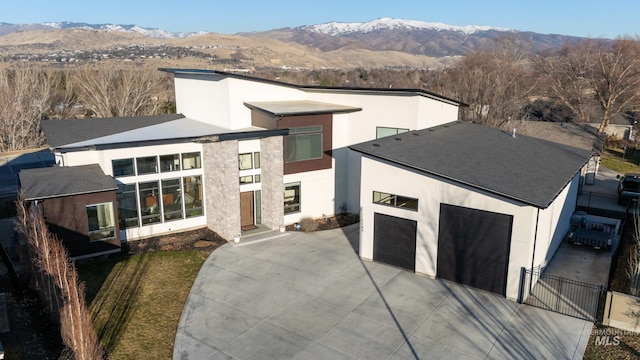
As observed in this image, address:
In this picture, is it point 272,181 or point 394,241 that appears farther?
point 272,181

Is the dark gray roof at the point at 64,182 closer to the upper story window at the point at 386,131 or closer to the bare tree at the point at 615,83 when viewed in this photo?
the upper story window at the point at 386,131

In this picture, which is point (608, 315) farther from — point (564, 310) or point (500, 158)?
point (500, 158)

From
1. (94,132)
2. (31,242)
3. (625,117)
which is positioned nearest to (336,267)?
(31,242)

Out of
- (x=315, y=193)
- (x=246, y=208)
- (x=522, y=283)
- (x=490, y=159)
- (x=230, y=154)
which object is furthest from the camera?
(x=315, y=193)

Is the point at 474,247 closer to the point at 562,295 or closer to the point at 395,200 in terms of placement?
the point at 562,295

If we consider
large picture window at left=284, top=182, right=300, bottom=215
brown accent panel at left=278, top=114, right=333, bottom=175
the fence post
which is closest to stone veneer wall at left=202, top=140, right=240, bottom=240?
brown accent panel at left=278, top=114, right=333, bottom=175

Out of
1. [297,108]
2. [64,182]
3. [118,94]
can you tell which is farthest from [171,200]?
[118,94]
